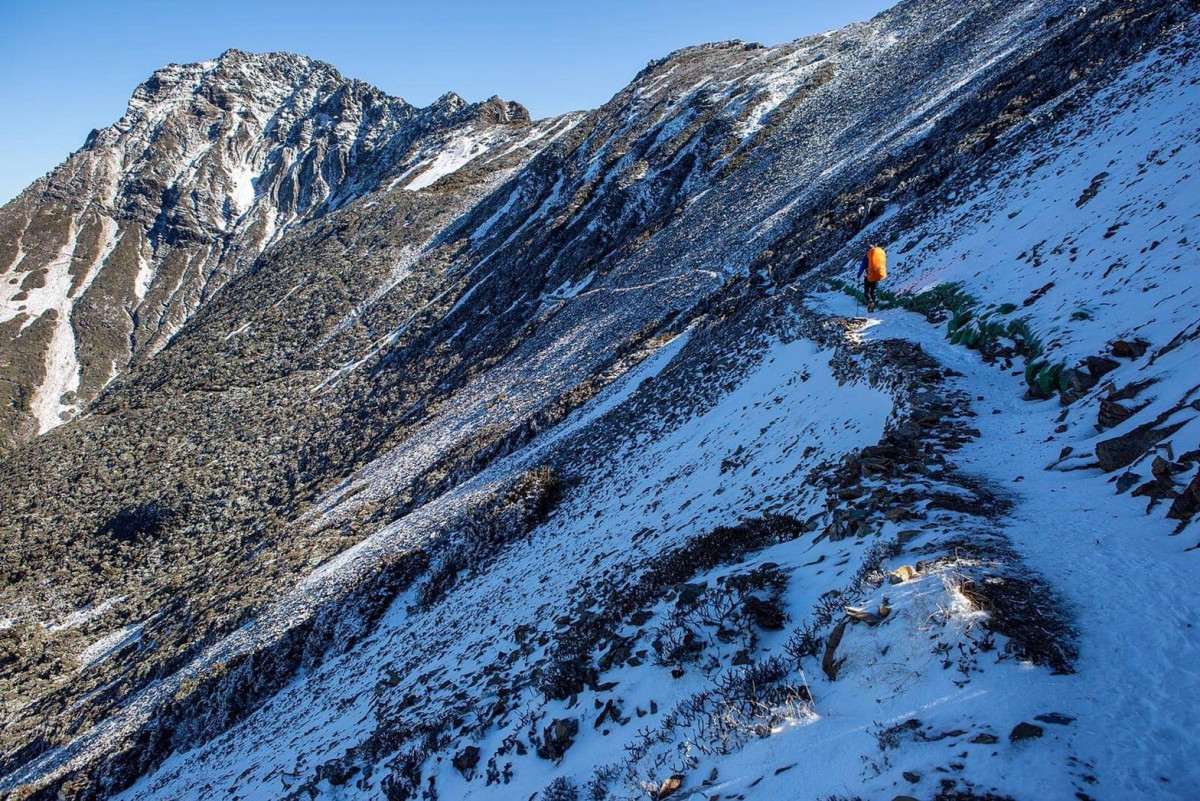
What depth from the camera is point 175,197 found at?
164375mm

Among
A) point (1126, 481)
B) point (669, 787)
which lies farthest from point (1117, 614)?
point (669, 787)

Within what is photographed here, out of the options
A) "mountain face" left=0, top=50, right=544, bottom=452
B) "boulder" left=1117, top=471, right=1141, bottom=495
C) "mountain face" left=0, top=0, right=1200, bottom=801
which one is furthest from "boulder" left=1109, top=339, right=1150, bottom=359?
"mountain face" left=0, top=50, right=544, bottom=452

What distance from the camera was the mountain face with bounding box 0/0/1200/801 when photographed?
15.3 ft

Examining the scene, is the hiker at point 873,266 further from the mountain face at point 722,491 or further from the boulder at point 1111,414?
the boulder at point 1111,414

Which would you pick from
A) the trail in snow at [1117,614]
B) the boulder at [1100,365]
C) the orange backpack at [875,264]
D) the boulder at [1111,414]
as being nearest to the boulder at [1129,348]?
the boulder at [1100,365]

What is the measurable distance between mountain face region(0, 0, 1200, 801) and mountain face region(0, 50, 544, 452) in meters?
67.5

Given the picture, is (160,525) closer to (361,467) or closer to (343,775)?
(361,467)

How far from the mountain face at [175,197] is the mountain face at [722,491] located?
67.5m

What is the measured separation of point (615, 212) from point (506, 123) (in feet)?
246

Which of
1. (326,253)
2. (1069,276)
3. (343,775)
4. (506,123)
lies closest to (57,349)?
(326,253)

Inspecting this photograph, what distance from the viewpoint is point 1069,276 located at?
12406 millimetres

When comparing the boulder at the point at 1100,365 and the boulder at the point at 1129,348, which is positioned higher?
the boulder at the point at 1129,348

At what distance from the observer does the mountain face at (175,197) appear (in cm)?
11812

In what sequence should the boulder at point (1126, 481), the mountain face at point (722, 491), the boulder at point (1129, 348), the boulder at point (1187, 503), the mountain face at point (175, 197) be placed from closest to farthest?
the mountain face at point (722, 491), the boulder at point (1187, 503), the boulder at point (1126, 481), the boulder at point (1129, 348), the mountain face at point (175, 197)
